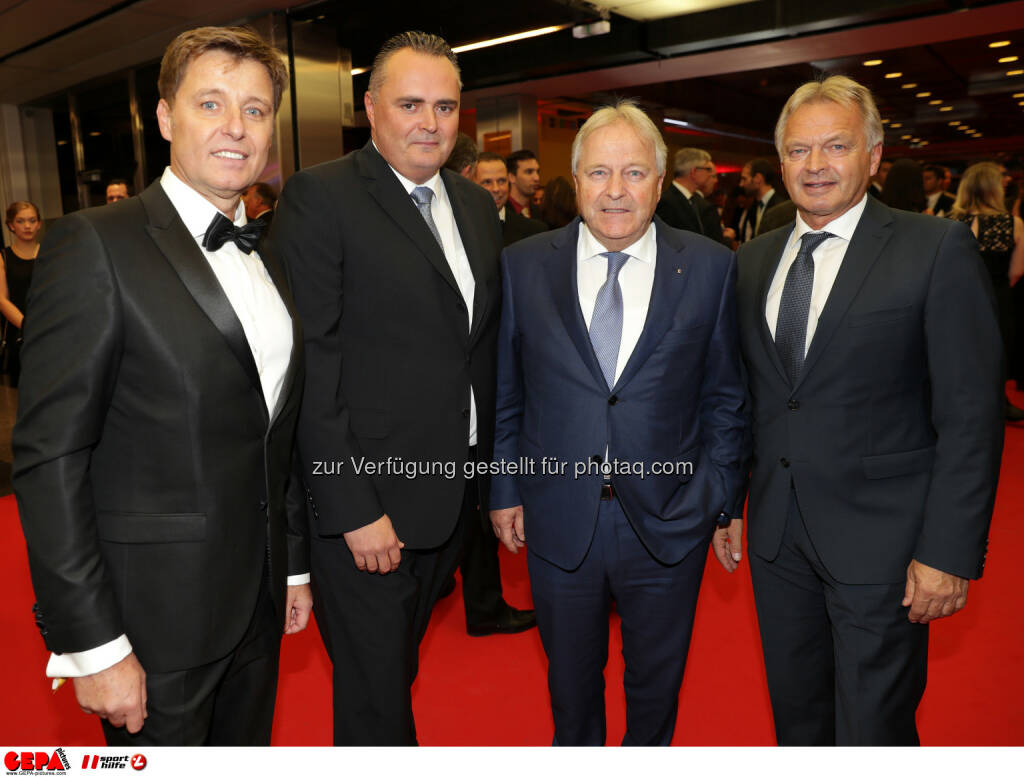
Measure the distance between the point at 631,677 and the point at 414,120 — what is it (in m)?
1.58

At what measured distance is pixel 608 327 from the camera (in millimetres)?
1989

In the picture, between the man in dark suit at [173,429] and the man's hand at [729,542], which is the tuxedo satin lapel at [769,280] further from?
the man in dark suit at [173,429]

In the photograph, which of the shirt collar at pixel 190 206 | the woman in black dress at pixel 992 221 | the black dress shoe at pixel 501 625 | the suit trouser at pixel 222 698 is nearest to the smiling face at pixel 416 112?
the shirt collar at pixel 190 206

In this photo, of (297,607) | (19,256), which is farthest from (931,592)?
(19,256)

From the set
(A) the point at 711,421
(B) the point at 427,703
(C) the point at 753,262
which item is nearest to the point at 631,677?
(A) the point at 711,421

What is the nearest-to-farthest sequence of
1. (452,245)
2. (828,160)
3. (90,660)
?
(90,660), (828,160), (452,245)

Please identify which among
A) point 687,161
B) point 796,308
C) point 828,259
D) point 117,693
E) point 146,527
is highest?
point 687,161

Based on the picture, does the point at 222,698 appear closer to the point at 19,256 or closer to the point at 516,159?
the point at 516,159

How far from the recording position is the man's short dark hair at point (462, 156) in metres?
3.89

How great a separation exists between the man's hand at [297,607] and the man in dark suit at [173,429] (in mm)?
165

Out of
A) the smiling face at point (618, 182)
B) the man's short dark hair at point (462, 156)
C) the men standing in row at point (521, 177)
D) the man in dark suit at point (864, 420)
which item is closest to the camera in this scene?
the man in dark suit at point (864, 420)

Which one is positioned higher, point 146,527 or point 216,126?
point 216,126

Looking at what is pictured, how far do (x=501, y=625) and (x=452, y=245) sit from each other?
1866mm

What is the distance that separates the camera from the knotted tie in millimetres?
1880
